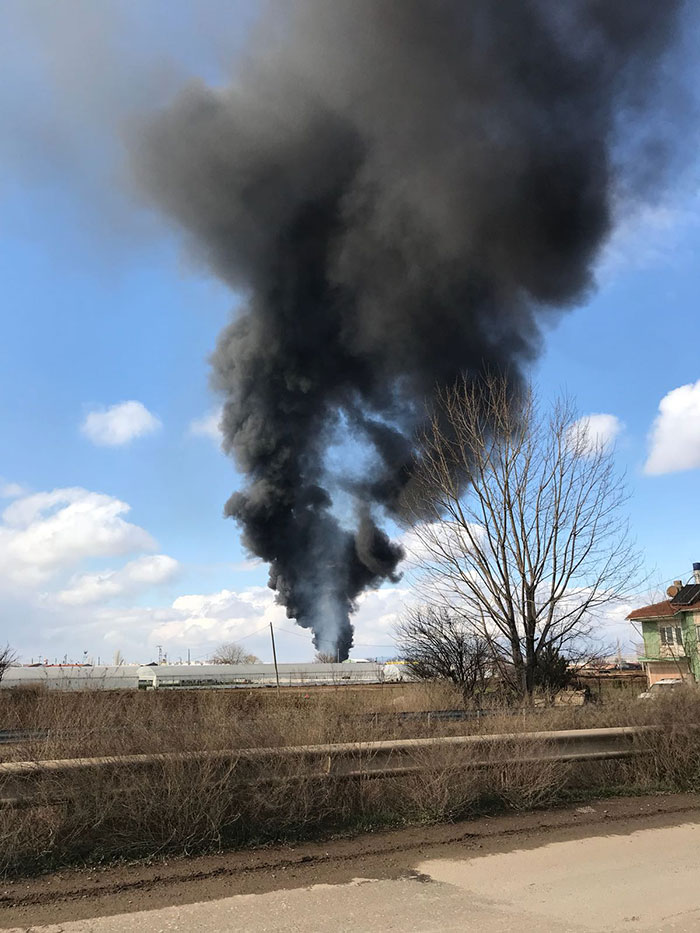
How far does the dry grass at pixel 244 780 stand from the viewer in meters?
4.21

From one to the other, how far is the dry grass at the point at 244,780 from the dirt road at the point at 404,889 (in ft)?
0.68

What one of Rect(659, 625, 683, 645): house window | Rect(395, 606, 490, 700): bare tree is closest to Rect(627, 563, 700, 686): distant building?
Rect(659, 625, 683, 645): house window

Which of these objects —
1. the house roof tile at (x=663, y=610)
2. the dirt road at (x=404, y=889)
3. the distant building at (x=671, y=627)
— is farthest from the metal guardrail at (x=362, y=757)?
the house roof tile at (x=663, y=610)

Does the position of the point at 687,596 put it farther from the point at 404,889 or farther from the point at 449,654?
the point at 404,889

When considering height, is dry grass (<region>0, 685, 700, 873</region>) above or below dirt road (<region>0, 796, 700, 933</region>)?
above

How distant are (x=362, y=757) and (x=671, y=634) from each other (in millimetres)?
39476

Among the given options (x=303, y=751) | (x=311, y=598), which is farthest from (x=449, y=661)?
(x=311, y=598)

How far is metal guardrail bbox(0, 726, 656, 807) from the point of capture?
13.6 feet

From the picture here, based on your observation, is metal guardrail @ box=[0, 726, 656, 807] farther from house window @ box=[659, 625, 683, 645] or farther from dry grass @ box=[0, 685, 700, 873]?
house window @ box=[659, 625, 683, 645]

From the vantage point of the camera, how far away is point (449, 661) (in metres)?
13.4

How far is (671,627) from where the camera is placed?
3925 centimetres

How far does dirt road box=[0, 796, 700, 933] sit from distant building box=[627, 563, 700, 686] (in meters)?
31.6

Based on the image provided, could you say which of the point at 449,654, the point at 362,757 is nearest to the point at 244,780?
the point at 362,757

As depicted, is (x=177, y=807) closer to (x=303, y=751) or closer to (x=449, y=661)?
(x=303, y=751)
